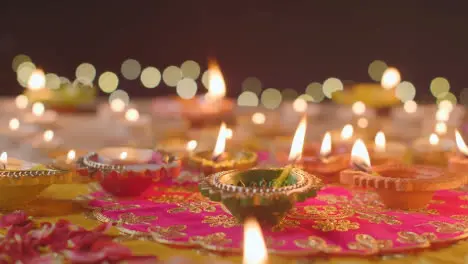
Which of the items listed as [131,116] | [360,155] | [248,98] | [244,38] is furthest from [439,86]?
[360,155]

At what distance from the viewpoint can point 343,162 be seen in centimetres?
182

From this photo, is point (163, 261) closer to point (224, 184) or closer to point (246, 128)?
point (224, 184)

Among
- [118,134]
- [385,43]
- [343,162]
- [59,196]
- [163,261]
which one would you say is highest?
[385,43]

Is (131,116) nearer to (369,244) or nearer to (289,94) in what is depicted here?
(369,244)

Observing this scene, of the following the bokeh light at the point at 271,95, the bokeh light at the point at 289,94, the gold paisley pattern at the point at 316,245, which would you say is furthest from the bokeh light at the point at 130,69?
the gold paisley pattern at the point at 316,245

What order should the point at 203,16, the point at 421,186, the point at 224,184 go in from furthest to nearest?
the point at 203,16 < the point at 421,186 < the point at 224,184

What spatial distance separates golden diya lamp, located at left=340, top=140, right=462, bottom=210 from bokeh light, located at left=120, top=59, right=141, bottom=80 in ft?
12.4

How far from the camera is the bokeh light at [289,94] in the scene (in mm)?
5000

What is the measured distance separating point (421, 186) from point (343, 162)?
387 mm

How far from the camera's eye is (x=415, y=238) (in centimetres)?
131

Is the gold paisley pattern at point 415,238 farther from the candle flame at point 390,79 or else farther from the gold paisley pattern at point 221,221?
the candle flame at point 390,79

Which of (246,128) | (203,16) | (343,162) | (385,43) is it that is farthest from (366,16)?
(343,162)

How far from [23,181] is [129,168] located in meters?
0.30

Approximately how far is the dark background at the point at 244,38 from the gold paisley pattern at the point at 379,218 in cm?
344
